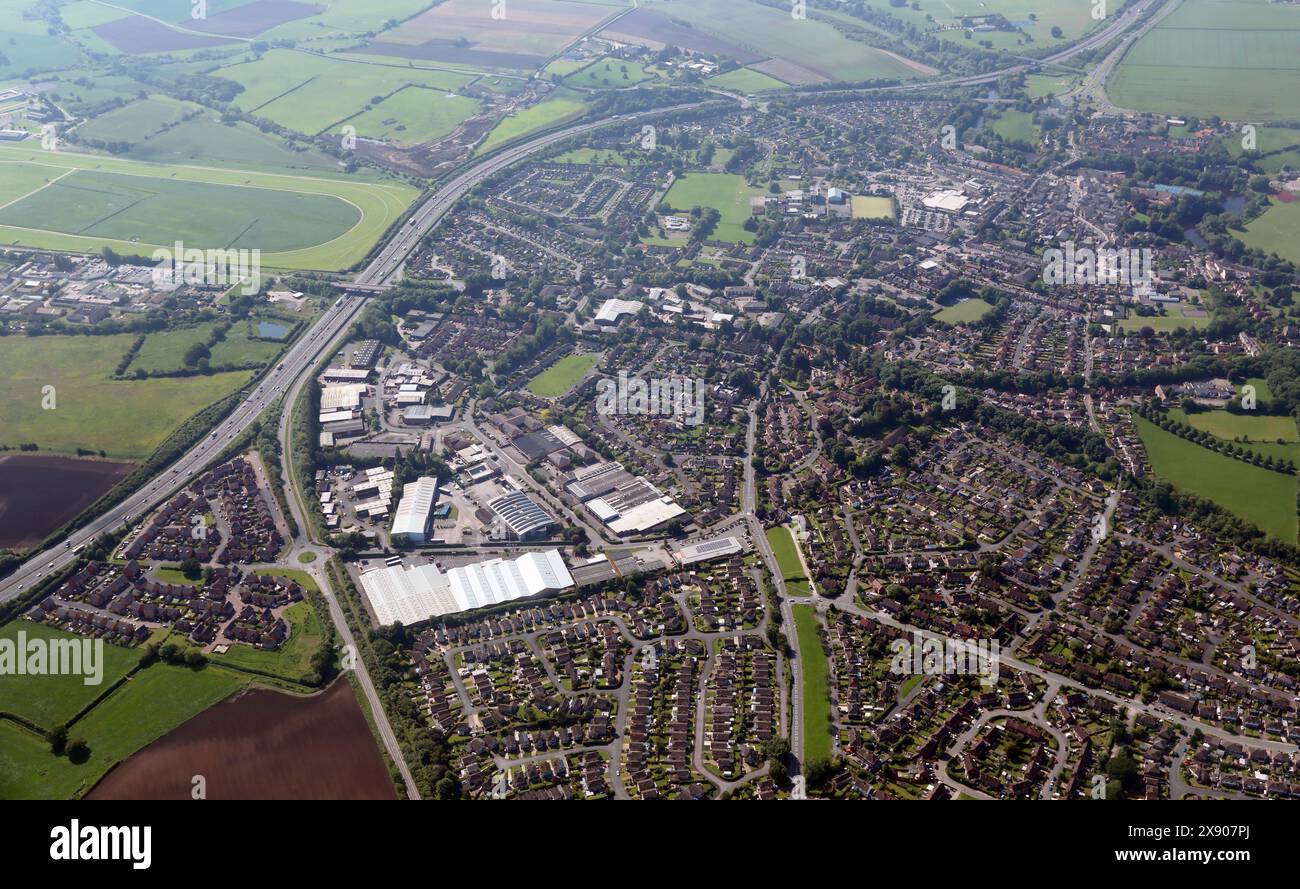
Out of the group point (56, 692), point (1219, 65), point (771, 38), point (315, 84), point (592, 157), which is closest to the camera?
point (56, 692)

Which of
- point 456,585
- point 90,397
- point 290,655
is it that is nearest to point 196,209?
point 90,397

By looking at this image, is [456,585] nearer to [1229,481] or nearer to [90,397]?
[90,397]

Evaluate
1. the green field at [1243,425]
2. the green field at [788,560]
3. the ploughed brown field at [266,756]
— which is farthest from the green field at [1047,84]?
the ploughed brown field at [266,756]

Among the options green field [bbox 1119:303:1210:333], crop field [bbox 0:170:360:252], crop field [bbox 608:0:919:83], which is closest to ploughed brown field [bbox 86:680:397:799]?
crop field [bbox 0:170:360:252]

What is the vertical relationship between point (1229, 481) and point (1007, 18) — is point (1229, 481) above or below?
below

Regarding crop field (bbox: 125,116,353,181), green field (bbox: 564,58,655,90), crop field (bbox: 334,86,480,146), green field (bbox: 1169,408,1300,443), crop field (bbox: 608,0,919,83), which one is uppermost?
crop field (bbox: 608,0,919,83)

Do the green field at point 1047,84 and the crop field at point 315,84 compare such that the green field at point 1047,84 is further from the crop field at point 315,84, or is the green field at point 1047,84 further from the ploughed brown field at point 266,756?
the ploughed brown field at point 266,756

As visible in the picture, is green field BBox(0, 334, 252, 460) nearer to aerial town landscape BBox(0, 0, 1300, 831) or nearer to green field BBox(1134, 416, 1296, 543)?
aerial town landscape BBox(0, 0, 1300, 831)
